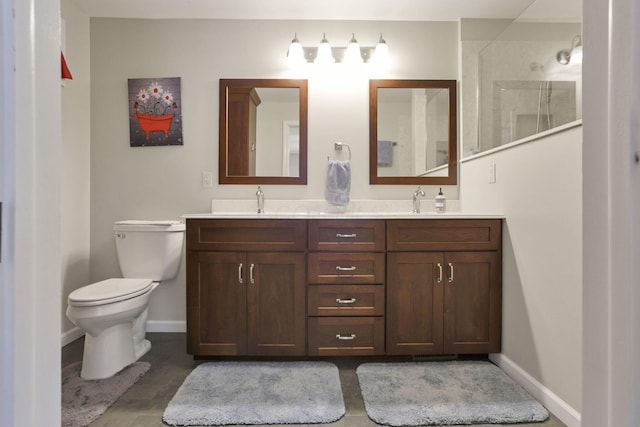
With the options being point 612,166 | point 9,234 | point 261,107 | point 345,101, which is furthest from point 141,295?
point 612,166

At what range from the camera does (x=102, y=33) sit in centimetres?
229

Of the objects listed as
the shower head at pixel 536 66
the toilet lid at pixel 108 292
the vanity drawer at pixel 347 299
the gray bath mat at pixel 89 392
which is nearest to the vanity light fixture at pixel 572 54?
the shower head at pixel 536 66

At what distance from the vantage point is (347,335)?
5.90 feet

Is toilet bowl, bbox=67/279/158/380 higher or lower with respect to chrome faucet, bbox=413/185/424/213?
lower

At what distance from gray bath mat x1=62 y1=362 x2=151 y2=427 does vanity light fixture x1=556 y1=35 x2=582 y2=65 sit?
8.48 ft

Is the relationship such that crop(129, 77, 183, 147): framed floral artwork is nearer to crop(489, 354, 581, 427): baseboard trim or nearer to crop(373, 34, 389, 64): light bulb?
crop(373, 34, 389, 64): light bulb

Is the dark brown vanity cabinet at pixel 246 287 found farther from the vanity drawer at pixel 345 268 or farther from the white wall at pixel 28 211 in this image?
the white wall at pixel 28 211

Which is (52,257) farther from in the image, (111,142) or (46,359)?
(111,142)

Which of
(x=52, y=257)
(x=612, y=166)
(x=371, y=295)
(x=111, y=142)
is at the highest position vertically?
(x=111, y=142)

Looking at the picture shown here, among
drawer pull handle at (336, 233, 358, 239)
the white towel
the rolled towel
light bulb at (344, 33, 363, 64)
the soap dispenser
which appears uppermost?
light bulb at (344, 33, 363, 64)

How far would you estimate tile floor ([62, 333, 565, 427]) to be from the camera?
1370 mm

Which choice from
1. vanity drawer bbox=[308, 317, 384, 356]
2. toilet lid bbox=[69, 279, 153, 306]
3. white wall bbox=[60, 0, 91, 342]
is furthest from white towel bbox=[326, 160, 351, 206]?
white wall bbox=[60, 0, 91, 342]

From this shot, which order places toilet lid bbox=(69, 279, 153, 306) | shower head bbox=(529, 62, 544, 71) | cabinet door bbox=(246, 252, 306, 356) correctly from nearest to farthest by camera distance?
toilet lid bbox=(69, 279, 153, 306)
shower head bbox=(529, 62, 544, 71)
cabinet door bbox=(246, 252, 306, 356)

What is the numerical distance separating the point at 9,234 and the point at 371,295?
1625 millimetres
